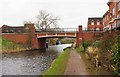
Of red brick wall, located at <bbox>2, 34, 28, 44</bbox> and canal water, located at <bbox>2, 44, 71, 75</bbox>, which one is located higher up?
red brick wall, located at <bbox>2, 34, 28, 44</bbox>

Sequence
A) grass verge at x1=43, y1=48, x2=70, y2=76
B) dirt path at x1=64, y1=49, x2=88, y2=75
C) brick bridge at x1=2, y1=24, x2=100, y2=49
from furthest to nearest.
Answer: brick bridge at x1=2, y1=24, x2=100, y2=49
grass verge at x1=43, y1=48, x2=70, y2=76
dirt path at x1=64, y1=49, x2=88, y2=75

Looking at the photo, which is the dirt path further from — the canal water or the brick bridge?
the brick bridge

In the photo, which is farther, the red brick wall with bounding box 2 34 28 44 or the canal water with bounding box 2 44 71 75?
the red brick wall with bounding box 2 34 28 44

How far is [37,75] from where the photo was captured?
20.9 m

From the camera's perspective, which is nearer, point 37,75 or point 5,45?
point 37,75

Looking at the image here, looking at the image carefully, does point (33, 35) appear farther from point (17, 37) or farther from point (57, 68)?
point (57, 68)

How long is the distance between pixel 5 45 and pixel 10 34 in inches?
362

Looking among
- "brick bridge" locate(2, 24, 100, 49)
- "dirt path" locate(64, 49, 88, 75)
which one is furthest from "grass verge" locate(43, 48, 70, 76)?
"brick bridge" locate(2, 24, 100, 49)

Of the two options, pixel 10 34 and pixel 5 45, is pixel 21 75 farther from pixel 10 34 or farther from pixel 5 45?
pixel 10 34

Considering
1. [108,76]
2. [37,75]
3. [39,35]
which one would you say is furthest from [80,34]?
[108,76]

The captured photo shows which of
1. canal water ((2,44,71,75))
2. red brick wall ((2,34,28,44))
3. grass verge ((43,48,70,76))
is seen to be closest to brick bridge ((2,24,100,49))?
red brick wall ((2,34,28,44))

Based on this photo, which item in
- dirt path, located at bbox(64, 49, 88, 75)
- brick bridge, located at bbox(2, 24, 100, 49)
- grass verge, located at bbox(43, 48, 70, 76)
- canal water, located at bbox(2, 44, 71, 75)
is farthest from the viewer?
brick bridge, located at bbox(2, 24, 100, 49)

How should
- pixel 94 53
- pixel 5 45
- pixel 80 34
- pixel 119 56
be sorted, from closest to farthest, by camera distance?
1. pixel 119 56
2. pixel 94 53
3. pixel 5 45
4. pixel 80 34

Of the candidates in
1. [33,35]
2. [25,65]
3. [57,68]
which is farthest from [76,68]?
[33,35]
